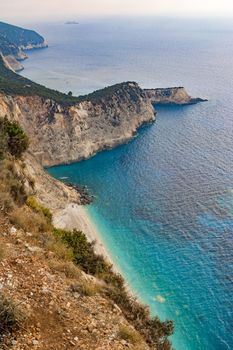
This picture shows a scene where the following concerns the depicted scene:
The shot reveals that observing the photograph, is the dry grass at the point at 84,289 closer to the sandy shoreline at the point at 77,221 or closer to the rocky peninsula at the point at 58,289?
the rocky peninsula at the point at 58,289

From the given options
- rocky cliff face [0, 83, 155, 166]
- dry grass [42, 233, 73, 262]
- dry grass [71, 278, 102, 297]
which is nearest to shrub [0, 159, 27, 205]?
A: dry grass [42, 233, 73, 262]

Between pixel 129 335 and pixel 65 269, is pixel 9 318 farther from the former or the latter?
pixel 65 269

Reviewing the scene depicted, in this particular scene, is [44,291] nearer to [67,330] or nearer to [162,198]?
[67,330]

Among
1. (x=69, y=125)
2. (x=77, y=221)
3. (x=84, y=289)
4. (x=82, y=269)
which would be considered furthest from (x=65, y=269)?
(x=69, y=125)

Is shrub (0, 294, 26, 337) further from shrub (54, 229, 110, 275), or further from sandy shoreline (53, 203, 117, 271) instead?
sandy shoreline (53, 203, 117, 271)

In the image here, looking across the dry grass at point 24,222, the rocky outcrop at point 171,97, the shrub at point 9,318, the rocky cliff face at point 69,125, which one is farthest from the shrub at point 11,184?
the rocky outcrop at point 171,97
